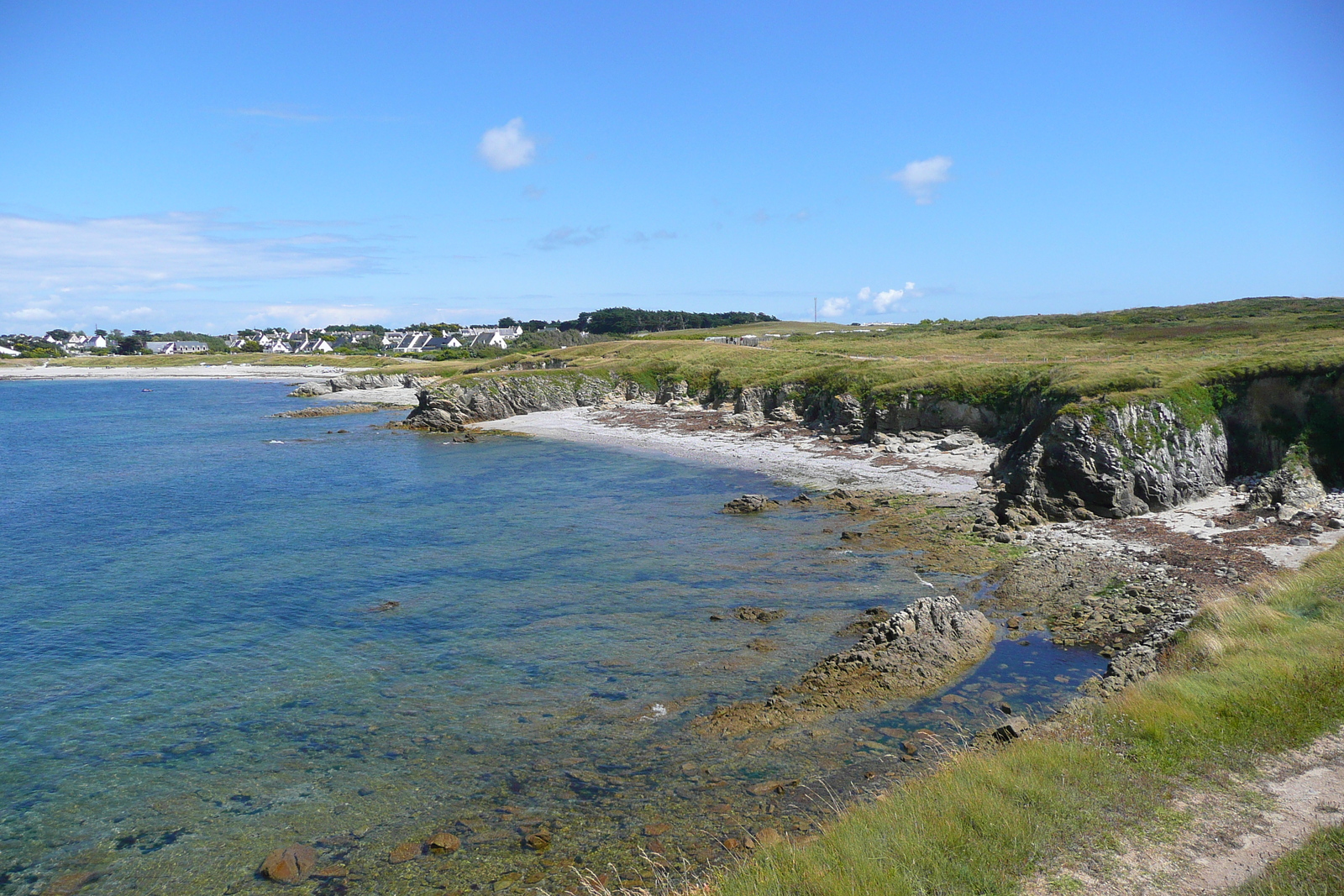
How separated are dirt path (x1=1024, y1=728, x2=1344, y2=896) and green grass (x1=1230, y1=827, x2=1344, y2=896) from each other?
0.62 ft

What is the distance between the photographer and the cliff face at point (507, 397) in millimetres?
80750

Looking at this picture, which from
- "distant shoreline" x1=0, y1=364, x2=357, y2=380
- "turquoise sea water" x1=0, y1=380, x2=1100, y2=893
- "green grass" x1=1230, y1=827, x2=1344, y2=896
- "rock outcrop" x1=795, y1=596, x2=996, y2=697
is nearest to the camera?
"green grass" x1=1230, y1=827, x2=1344, y2=896

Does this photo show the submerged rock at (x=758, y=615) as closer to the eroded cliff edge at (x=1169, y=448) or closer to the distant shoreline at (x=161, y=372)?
the eroded cliff edge at (x=1169, y=448)

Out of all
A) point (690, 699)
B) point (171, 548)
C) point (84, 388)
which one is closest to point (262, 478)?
point (171, 548)

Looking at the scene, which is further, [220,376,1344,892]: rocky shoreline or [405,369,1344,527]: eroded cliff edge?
[405,369,1344,527]: eroded cliff edge

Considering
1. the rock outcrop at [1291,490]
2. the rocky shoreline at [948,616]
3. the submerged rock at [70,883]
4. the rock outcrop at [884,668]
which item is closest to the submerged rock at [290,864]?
the rocky shoreline at [948,616]

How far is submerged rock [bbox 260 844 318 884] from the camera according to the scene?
1292cm

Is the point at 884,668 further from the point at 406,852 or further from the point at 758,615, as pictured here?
the point at 406,852

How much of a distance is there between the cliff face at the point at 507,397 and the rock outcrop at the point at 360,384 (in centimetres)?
3204

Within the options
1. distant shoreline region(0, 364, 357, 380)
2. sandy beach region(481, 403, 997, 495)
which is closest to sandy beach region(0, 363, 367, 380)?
distant shoreline region(0, 364, 357, 380)

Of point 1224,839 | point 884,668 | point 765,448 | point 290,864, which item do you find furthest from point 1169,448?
point 290,864

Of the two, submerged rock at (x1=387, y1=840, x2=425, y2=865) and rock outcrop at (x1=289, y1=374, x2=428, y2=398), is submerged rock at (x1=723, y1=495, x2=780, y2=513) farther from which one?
rock outcrop at (x1=289, y1=374, x2=428, y2=398)

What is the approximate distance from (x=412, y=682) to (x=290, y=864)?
753 centimetres

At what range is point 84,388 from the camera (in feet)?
475
